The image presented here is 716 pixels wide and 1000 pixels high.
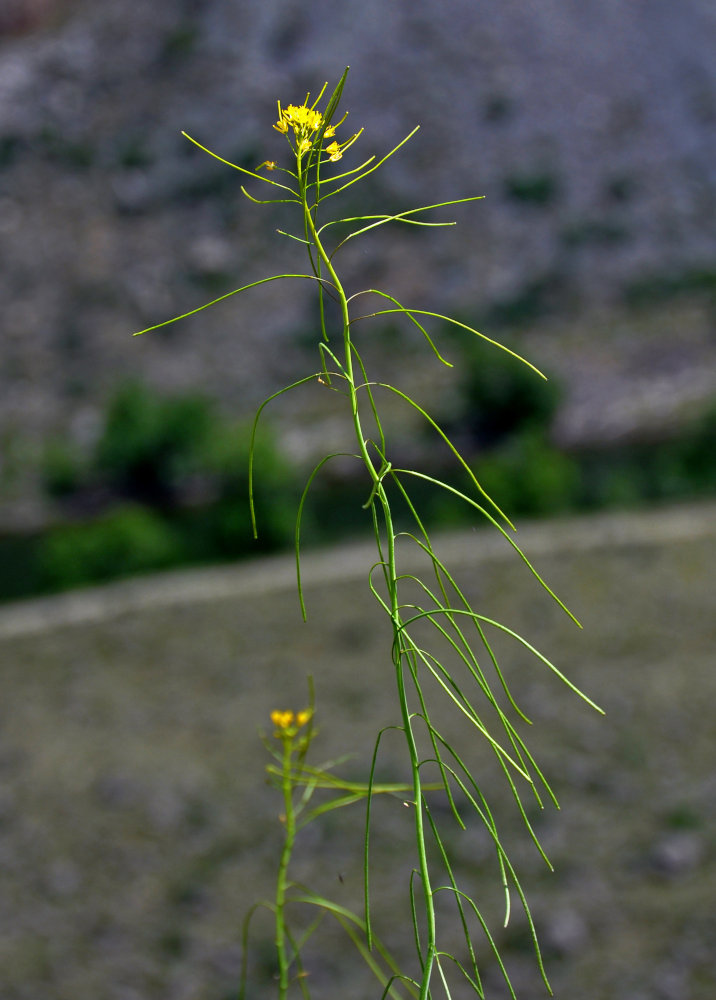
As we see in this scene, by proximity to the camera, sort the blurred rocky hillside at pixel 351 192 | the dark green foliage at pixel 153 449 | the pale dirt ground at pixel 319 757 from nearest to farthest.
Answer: the pale dirt ground at pixel 319 757 < the dark green foliage at pixel 153 449 < the blurred rocky hillside at pixel 351 192

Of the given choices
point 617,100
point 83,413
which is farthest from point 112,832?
point 617,100

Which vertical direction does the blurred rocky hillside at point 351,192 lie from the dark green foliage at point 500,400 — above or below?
above

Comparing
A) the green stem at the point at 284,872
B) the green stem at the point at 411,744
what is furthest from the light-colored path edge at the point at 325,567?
the green stem at the point at 411,744

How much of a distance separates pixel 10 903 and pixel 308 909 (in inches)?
42.2

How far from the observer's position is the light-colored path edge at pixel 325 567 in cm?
625

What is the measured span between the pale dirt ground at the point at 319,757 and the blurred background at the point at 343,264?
1692 millimetres

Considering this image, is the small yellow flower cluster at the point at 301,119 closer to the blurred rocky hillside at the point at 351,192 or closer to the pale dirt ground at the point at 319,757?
the pale dirt ground at the point at 319,757

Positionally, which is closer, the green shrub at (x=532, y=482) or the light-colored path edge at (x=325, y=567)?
the light-colored path edge at (x=325, y=567)

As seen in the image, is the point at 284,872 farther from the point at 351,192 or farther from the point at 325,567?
the point at 351,192

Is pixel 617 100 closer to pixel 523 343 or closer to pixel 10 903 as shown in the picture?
pixel 523 343

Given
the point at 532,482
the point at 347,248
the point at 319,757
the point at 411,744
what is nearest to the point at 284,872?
the point at 411,744

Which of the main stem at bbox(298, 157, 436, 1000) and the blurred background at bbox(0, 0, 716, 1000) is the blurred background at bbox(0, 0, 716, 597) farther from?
the main stem at bbox(298, 157, 436, 1000)

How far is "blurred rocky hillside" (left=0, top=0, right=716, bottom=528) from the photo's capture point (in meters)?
13.3

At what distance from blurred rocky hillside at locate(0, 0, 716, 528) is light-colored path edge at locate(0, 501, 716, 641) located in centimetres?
532
